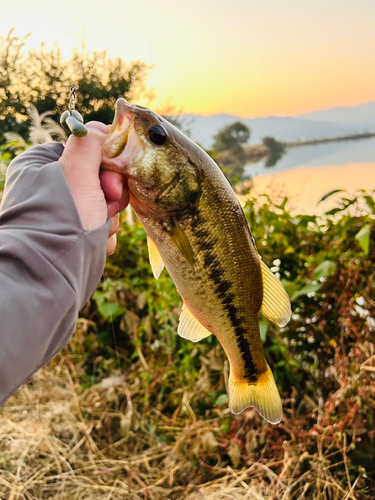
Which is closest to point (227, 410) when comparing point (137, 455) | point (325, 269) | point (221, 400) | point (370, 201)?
point (221, 400)

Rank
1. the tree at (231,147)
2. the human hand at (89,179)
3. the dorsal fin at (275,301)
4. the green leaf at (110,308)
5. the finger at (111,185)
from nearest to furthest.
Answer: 1. the human hand at (89,179)
2. the finger at (111,185)
3. the dorsal fin at (275,301)
4. the green leaf at (110,308)
5. the tree at (231,147)

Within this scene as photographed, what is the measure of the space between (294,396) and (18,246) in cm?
207

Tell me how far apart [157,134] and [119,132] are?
92 millimetres

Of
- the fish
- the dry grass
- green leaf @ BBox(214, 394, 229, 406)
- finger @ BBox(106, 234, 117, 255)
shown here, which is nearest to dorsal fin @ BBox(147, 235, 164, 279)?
the fish

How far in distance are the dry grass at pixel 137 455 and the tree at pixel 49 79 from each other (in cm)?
206

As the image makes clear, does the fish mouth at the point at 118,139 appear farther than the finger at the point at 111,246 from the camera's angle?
No

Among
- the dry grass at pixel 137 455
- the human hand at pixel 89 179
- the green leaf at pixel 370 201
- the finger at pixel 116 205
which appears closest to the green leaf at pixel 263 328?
the dry grass at pixel 137 455

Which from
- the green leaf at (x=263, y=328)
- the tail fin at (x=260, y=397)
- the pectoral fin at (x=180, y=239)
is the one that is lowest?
the green leaf at (x=263, y=328)

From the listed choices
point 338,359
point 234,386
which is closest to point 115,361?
point 338,359

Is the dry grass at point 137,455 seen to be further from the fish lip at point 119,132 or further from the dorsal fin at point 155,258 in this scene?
the fish lip at point 119,132

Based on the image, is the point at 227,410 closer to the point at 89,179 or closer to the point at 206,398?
the point at 206,398

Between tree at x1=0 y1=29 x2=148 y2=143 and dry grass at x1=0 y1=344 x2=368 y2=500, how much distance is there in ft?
6.74

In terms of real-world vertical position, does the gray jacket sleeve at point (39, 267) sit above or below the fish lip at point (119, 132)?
below

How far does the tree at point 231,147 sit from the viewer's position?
344 cm
